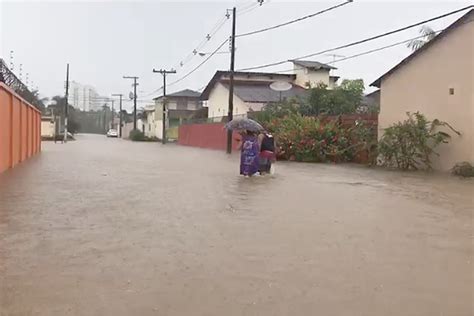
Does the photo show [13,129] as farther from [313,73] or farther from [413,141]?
[313,73]

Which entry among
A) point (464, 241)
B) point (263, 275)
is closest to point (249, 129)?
point (464, 241)

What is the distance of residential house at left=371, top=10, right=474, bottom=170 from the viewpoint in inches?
744

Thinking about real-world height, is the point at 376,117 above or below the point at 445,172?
above

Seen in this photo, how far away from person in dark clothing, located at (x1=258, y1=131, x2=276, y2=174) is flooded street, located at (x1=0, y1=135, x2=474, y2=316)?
153 inches

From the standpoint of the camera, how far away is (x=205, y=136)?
4919 centimetres

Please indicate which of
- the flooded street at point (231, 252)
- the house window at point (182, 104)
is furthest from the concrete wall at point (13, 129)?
the house window at point (182, 104)

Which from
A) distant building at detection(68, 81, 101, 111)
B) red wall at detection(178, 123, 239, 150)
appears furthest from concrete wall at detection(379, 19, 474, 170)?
distant building at detection(68, 81, 101, 111)

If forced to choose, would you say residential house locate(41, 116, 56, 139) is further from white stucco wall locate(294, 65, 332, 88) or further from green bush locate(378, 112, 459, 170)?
green bush locate(378, 112, 459, 170)

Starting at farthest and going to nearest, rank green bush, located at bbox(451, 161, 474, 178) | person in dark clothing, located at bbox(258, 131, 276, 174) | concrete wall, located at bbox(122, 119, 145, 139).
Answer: concrete wall, located at bbox(122, 119, 145, 139)
green bush, located at bbox(451, 161, 474, 178)
person in dark clothing, located at bbox(258, 131, 276, 174)

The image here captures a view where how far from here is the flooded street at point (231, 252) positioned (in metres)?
4.80

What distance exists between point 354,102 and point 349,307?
32.6 metres

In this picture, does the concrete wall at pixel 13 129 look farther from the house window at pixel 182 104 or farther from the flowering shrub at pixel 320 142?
the house window at pixel 182 104

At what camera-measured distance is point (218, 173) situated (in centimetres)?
1811

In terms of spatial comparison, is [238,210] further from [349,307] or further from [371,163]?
[371,163]
